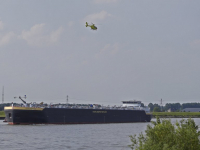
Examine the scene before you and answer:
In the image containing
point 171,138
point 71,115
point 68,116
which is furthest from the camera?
point 71,115

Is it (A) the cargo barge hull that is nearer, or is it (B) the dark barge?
(A) the cargo barge hull

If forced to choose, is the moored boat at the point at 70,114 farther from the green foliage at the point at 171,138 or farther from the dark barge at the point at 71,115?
the green foliage at the point at 171,138

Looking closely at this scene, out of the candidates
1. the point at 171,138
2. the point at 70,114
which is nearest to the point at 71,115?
the point at 70,114

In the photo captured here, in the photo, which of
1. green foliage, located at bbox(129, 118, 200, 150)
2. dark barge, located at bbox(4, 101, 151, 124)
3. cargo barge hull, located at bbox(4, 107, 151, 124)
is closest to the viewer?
green foliage, located at bbox(129, 118, 200, 150)

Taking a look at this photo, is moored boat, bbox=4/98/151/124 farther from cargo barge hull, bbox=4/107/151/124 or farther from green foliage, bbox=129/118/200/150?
green foliage, bbox=129/118/200/150

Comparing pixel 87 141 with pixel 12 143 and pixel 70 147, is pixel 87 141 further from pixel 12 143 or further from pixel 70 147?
pixel 12 143

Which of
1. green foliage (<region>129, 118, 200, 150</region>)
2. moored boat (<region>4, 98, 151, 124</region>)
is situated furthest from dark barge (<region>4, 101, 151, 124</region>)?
green foliage (<region>129, 118, 200, 150</region>)

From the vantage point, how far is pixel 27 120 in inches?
3221

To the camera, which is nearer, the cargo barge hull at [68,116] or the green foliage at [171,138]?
the green foliage at [171,138]

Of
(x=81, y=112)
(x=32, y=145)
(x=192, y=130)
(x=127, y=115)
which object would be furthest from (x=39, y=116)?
(x=192, y=130)

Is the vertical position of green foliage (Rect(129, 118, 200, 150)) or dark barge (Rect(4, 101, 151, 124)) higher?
dark barge (Rect(4, 101, 151, 124))

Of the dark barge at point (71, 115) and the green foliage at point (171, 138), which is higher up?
the dark barge at point (71, 115)

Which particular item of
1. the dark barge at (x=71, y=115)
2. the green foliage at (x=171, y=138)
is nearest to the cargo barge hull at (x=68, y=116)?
the dark barge at (x=71, y=115)

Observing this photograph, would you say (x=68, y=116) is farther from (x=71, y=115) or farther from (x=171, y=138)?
(x=171, y=138)
